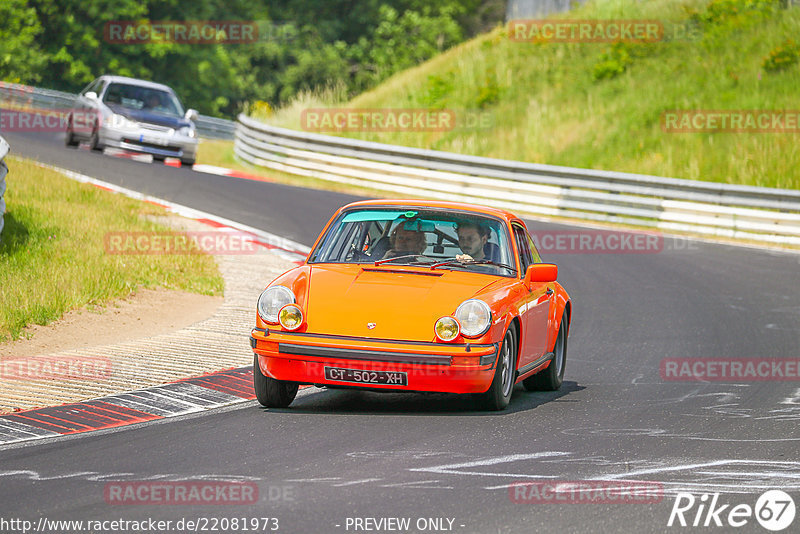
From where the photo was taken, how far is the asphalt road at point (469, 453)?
563cm

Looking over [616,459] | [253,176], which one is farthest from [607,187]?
[616,459]

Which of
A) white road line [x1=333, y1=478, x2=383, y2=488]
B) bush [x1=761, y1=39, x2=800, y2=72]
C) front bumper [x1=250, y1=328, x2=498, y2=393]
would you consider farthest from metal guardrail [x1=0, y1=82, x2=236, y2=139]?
white road line [x1=333, y1=478, x2=383, y2=488]

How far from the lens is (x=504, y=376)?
8508mm

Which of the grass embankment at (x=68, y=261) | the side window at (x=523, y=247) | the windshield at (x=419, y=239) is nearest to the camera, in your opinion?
the windshield at (x=419, y=239)

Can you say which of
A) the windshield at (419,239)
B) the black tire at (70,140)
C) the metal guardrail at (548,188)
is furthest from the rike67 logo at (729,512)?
the black tire at (70,140)

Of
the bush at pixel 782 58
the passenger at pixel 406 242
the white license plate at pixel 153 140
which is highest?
the bush at pixel 782 58

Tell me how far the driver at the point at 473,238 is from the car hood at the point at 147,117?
59.1ft

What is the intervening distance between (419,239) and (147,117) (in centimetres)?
1811

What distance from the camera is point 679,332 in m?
12.9

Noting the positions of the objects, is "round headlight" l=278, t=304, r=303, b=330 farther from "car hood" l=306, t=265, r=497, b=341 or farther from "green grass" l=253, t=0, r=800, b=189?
"green grass" l=253, t=0, r=800, b=189

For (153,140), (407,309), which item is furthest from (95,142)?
(407,309)

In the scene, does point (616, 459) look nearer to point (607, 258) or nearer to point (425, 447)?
A: point (425, 447)

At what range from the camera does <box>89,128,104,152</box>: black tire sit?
87.0 feet

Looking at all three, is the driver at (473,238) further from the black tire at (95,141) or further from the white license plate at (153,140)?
the black tire at (95,141)
